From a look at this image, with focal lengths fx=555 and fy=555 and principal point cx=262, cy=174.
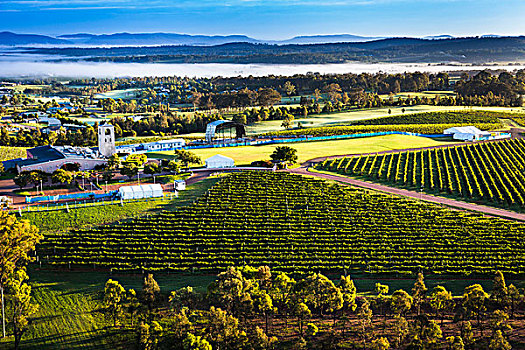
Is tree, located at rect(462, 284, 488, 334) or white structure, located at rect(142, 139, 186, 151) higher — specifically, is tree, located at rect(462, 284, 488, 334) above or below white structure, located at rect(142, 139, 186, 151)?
below

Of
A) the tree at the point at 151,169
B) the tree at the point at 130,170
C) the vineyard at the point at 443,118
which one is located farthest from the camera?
the vineyard at the point at 443,118

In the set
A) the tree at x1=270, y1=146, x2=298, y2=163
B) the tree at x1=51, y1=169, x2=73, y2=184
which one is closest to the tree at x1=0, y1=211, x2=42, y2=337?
the tree at x1=51, y1=169, x2=73, y2=184

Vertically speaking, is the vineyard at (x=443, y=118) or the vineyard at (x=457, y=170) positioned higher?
the vineyard at (x=443, y=118)

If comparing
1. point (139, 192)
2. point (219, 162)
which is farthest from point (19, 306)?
point (219, 162)

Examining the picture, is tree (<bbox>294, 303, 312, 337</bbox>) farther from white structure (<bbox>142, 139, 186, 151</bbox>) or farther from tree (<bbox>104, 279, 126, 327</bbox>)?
white structure (<bbox>142, 139, 186, 151</bbox>)

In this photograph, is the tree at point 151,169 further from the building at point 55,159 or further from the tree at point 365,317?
the tree at point 365,317

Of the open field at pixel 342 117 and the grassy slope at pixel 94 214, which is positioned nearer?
the grassy slope at pixel 94 214

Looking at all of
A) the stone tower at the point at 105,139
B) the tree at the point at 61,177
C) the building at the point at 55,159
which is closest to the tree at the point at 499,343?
the tree at the point at 61,177
